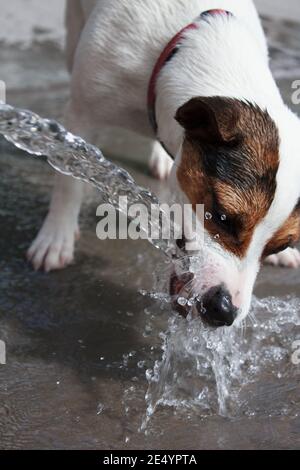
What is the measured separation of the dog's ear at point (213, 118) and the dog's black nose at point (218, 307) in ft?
1.76

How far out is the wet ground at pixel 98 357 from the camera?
2.56m

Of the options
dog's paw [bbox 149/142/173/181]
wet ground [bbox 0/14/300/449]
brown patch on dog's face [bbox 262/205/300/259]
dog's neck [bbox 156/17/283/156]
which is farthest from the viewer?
dog's paw [bbox 149/142/173/181]

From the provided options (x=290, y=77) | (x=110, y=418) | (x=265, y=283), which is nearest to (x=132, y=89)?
(x=265, y=283)

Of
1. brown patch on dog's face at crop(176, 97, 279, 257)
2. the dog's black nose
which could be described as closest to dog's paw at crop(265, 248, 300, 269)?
brown patch on dog's face at crop(176, 97, 279, 257)

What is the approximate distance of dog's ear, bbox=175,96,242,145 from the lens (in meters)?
2.71

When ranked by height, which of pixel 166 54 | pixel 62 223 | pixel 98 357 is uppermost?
pixel 166 54

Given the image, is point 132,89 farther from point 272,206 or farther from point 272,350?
point 272,350

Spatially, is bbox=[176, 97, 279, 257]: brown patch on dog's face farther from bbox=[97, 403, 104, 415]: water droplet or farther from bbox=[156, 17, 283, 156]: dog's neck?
bbox=[97, 403, 104, 415]: water droplet

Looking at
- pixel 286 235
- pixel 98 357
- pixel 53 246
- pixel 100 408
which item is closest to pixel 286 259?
pixel 286 235

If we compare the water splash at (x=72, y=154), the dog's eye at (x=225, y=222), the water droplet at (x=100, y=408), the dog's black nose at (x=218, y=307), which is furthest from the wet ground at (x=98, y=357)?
the dog's eye at (x=225, y=222)

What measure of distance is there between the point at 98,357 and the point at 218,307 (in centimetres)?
57

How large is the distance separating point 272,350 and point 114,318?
651mm

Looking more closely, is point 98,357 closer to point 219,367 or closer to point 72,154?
point 219,367

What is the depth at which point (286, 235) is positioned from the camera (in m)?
2.85
